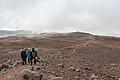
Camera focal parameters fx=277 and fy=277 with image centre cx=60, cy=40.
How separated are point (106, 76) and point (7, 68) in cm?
865

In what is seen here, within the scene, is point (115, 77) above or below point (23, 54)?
below

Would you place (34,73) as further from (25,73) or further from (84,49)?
Answer: (84,49)

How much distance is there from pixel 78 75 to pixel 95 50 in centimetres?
2740

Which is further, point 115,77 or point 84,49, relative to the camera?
point 84,49

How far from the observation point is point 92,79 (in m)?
20.4

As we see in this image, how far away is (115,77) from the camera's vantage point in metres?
22.4

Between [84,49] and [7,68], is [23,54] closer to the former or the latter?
[7,68]

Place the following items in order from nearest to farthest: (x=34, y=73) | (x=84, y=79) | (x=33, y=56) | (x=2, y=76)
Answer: (x=34, y=73)
(x=84, y=79)
(x=2, y=76)
(x=33, y=56)

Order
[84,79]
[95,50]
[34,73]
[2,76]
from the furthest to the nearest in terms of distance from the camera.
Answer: [95,50] → [2,76] → [84,79] → [34,73]

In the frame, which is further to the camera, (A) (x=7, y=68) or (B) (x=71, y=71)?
(A) (x=7, y=68)

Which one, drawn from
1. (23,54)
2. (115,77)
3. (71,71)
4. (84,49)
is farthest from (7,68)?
(84,49)

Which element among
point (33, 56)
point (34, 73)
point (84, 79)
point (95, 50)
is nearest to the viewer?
point (34, 73)

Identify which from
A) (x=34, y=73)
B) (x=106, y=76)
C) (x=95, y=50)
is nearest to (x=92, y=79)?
(x=106, y=76)

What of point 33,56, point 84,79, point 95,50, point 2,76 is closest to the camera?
point 84,79
